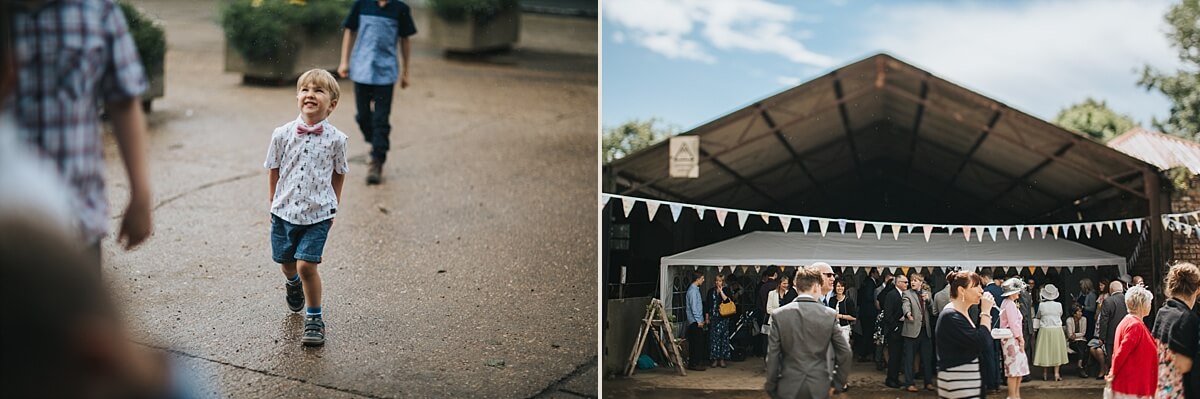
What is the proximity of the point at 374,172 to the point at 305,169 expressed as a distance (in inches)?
90.5

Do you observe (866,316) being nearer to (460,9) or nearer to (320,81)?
(320,81)

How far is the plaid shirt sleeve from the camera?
8.00ft

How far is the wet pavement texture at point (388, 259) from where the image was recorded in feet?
14.2

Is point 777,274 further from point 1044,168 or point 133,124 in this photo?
point 133,124

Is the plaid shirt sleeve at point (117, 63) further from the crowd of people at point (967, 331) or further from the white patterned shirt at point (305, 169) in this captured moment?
the crowd of people at point (967, 331)

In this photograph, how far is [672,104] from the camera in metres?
4.44

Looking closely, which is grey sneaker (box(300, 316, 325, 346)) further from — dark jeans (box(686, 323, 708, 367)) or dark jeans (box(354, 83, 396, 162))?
dark jeans (box(354, 83, 396, 162))

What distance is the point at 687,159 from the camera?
430cm

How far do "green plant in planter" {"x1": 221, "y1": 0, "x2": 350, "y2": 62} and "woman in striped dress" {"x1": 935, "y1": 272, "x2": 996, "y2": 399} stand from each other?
361cm

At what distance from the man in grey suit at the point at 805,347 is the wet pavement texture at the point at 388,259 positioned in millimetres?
802

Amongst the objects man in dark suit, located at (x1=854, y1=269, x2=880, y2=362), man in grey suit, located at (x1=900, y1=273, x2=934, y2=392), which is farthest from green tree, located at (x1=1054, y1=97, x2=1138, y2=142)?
man in dark suit, located at (x1=854, y1=269, x2=880, y2=362)

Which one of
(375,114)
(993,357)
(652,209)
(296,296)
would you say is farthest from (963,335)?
(375,114)

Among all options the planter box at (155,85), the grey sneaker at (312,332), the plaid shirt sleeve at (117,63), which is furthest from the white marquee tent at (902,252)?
the planter box at (155,85)

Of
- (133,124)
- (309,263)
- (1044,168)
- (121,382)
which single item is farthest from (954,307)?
(121,382)
